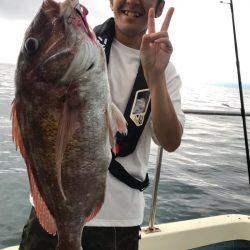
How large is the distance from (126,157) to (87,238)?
577mm

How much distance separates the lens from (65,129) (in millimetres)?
1663

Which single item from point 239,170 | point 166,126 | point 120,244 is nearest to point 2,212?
point 120,244

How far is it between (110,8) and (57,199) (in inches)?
60.3

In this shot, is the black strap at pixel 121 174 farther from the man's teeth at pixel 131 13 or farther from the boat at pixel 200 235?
the boat at pixel 200 235

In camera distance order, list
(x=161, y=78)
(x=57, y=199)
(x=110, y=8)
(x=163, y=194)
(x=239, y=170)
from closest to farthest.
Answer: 1. (x=57, y=199)
2. (x=161, y=78)
3. (x=110, y=8)
4. (x=163, y=194)
5. (x=239, y=170)

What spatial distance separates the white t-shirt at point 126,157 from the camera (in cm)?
240

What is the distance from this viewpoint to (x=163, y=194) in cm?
908

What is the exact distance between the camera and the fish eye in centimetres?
160

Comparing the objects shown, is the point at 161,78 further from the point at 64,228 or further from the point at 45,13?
the point at 64,228

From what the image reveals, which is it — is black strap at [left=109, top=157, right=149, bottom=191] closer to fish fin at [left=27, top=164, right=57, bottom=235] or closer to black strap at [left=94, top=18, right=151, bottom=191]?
black strap at [left=94, top=18, right=151, bottom=191]

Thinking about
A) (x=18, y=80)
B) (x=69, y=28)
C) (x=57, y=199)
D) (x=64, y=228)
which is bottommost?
(x=64, y=228)

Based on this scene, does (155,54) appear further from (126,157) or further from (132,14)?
(126,157)

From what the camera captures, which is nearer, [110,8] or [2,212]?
[110,8]

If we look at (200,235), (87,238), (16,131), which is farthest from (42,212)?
(200,235)
